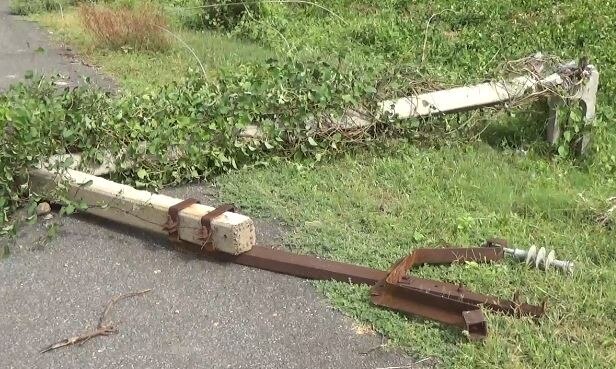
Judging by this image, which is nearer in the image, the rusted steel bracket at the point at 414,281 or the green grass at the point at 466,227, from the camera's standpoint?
the green grass at the point at 466,227

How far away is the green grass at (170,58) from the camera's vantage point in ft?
25.1

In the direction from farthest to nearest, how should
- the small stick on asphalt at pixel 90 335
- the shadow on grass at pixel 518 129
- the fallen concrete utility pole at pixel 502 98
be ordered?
the shadow on grass at pixel 518 129, the fallen concrete utility pole at pixel 502 98, the small stick on asphalt at pixel 90 335

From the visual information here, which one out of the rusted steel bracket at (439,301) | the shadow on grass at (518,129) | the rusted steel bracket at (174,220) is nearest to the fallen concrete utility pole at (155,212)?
the rusted steel bracket at (174,220)

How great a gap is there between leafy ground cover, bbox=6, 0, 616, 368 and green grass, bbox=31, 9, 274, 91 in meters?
1.90

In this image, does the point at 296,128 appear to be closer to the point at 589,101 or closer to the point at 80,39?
the point at 589,101

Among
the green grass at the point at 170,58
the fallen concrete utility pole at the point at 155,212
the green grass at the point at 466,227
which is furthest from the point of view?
the green grass at the point at 170,58

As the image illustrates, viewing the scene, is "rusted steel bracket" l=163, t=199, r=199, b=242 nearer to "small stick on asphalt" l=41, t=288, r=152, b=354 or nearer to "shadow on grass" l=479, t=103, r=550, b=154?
"small stick on asphalt" l=41, t=288, r=152, b=354

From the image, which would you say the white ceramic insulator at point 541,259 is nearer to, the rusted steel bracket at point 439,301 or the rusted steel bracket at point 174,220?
the rusted steel bracket at point 439,301

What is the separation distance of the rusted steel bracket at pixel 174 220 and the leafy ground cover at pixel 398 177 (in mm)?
613

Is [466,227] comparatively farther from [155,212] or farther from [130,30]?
[130,30]

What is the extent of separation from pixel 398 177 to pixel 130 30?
541 cm

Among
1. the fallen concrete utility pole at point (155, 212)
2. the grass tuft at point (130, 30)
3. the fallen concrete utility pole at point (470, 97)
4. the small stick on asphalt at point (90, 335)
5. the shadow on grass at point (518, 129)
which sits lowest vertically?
the grass tuft at point (130, 30)

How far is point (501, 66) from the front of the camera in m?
5.41

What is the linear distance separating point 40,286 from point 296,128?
2.03m
